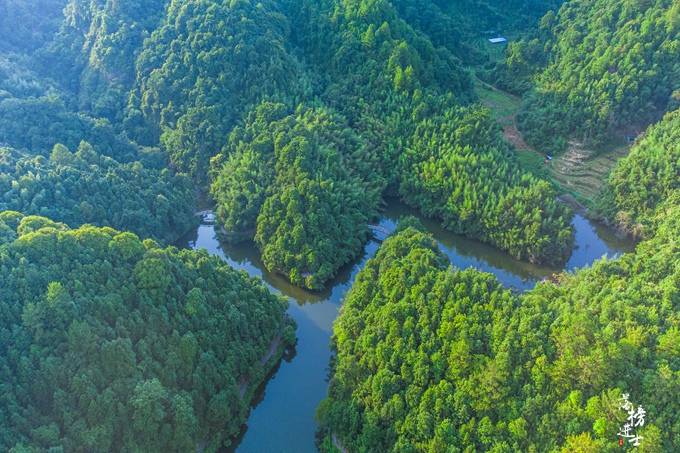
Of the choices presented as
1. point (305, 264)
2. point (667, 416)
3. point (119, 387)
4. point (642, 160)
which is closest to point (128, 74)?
point (305, 264)

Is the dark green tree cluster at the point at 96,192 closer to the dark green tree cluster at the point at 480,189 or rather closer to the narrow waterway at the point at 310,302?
the narrow waterway at the point at 310,302

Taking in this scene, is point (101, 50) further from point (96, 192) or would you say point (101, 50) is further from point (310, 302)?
point (310, 302)

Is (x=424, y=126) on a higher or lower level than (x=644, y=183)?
lower

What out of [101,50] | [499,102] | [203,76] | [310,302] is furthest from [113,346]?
[499,102]

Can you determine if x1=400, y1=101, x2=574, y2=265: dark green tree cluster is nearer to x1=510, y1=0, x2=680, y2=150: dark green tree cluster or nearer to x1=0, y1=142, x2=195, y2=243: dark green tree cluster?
x1=510, y1=0, x2=680, y2=150: dark green tree cluster

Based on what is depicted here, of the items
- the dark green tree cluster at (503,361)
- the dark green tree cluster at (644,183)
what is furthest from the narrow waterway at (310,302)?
the dark green tree cluster at (644,183)

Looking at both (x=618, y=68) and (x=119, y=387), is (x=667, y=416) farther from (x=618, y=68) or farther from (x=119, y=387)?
(x=618, y=68)
